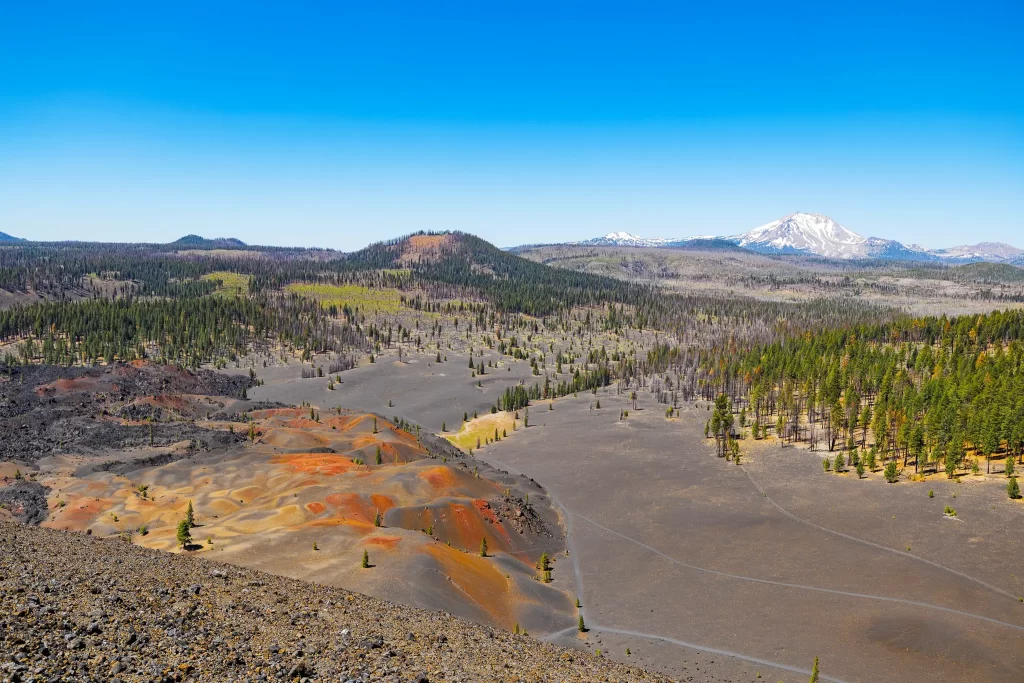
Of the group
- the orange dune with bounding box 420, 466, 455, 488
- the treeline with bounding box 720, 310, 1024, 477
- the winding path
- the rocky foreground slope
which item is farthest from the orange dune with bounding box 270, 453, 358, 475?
the treeline with bounding box 720, 310, 1024, 477

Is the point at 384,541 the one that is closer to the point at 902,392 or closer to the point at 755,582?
the point at 755,582

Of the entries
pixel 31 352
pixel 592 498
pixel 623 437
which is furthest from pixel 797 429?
pixel 31 352

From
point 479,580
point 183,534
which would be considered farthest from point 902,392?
point 183,534

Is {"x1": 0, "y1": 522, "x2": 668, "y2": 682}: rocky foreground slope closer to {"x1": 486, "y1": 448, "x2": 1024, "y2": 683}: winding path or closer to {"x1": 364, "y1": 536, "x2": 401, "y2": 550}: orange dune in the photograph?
{"x1": 364, "y1": 536, "x2": 401, "y2": 550}: orange dune

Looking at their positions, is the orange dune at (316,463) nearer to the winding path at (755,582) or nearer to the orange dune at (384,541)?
the orange dune at (384,541)

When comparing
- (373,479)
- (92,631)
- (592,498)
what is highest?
(92,631)

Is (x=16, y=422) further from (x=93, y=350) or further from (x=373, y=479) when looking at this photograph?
(x=93, y=350)

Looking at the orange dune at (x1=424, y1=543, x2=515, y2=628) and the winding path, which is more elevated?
the orange dune at (x1=424, y1=543, x2=515, y2=628)
